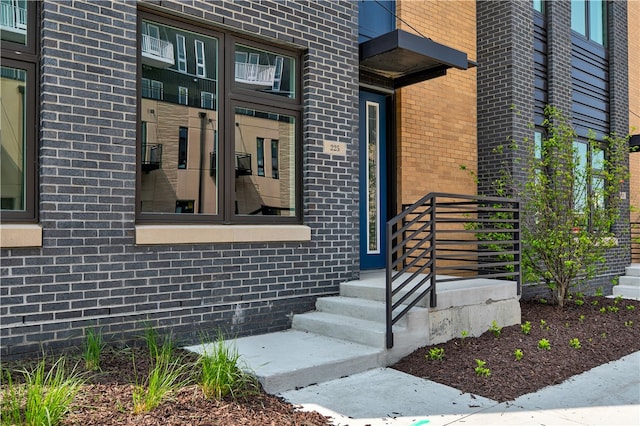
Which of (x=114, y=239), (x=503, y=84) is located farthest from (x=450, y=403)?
(x=503, y=84)

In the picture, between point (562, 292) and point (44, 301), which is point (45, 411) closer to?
point (44, 301)

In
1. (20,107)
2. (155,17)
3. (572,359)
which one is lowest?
(572,359)

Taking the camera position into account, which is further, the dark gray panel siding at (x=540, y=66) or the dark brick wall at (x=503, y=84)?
the dark gray panel siding at (x=540, y=66)

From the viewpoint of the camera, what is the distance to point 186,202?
5512mm

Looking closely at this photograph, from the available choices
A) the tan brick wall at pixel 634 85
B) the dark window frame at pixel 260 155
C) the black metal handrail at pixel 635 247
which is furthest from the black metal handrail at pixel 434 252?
the tan brick wall at pixel 634 85

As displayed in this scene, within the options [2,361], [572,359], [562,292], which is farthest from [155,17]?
[562,292]

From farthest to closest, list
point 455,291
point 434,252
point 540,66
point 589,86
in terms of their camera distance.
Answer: point 589,86 < point 540,66 < point 455,291 < point 434,252

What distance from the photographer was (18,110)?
14.9 ft

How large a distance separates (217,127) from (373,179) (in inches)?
115

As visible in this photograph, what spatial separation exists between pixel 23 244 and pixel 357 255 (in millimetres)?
3699

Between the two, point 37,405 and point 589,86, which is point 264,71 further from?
point 589,86

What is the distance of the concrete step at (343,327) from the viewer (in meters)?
5.21

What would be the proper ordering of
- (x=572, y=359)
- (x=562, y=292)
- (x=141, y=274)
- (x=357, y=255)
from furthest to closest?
(x=562, y=292) → (x=357, y=255) → (x=572, y=359) → (x=141, y=274)

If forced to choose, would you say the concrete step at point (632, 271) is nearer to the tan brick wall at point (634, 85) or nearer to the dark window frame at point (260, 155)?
the tan brick wall at point (634, 85)
